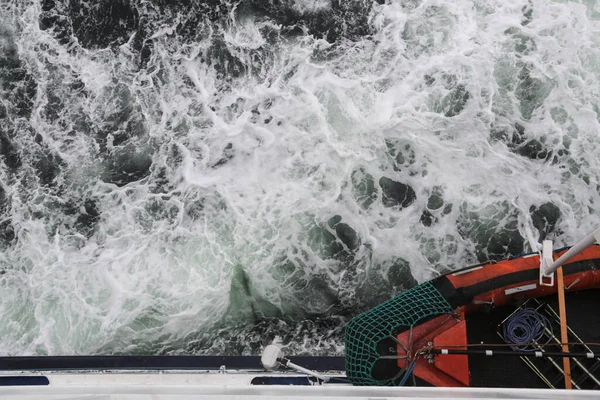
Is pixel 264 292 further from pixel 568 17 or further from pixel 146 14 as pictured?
pixel 568 17

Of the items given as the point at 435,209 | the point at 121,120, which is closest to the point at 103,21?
the point at 121,120

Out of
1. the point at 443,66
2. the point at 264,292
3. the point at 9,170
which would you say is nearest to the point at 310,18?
the point at 443,66

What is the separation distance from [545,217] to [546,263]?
2.48 metres

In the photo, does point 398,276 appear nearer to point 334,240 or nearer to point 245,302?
point 334,240

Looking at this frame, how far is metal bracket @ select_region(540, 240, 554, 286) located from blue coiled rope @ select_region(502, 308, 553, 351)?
37 cm

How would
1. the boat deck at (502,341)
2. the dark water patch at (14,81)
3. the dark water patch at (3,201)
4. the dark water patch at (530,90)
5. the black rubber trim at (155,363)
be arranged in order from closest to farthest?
the boat deck at (502,341) < the black rubber trim at (155,363) < the dark water patch at (3,201) < the dark water patch at (530,90) < the dark water patch at (14,81)

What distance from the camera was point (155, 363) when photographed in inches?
246

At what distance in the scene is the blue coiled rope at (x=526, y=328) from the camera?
5.74m

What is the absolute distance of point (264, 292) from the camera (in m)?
7.62

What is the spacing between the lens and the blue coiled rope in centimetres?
574

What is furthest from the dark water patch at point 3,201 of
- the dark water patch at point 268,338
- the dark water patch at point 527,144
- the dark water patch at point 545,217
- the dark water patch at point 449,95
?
the dark water patch at point 545,217

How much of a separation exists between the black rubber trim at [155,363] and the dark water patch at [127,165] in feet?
9.48

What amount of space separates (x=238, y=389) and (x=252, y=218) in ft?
13.6

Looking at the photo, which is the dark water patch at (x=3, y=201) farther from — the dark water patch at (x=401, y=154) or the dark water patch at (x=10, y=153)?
the dark water patch at (x=401, y=154)
